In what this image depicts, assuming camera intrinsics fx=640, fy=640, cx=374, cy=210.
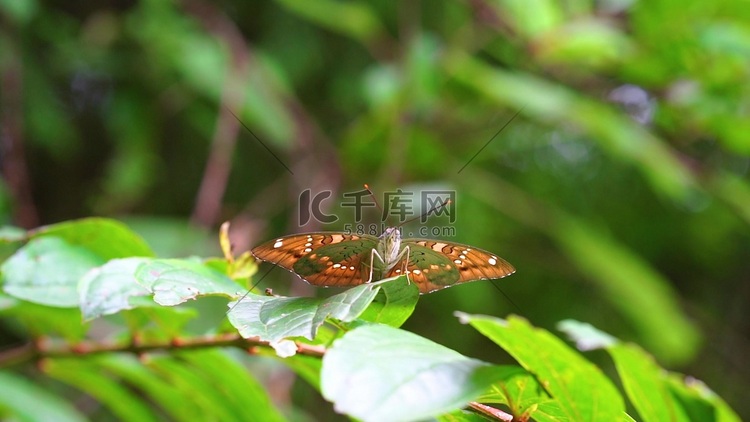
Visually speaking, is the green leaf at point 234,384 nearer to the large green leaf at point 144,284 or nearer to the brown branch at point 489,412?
the large green leaf at point 144,284

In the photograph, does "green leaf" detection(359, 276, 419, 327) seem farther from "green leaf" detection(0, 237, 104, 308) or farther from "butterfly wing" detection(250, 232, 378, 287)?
"green leaf" detection(0, 237, 104, 308)

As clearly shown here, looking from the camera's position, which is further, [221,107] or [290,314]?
[221,107]

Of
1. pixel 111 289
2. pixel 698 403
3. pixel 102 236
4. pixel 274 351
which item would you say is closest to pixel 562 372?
pixel 698 403

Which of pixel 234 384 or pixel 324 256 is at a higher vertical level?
pixel 324 256

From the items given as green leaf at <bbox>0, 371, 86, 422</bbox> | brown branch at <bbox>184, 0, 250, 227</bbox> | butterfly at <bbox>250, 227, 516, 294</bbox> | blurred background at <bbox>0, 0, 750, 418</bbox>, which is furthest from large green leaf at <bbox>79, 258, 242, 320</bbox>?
brown branch at <bbox>184, 0, 250, 227</bbox>

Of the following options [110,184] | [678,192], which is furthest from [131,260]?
[678,192]

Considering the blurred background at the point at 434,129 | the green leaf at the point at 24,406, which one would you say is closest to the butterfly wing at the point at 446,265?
the green leaf at the point at 24,406

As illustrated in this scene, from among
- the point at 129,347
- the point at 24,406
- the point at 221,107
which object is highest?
the point at 221,107

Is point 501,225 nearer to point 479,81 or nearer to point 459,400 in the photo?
point 479,81

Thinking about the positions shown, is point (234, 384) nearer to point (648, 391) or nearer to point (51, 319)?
point (51, 319)
